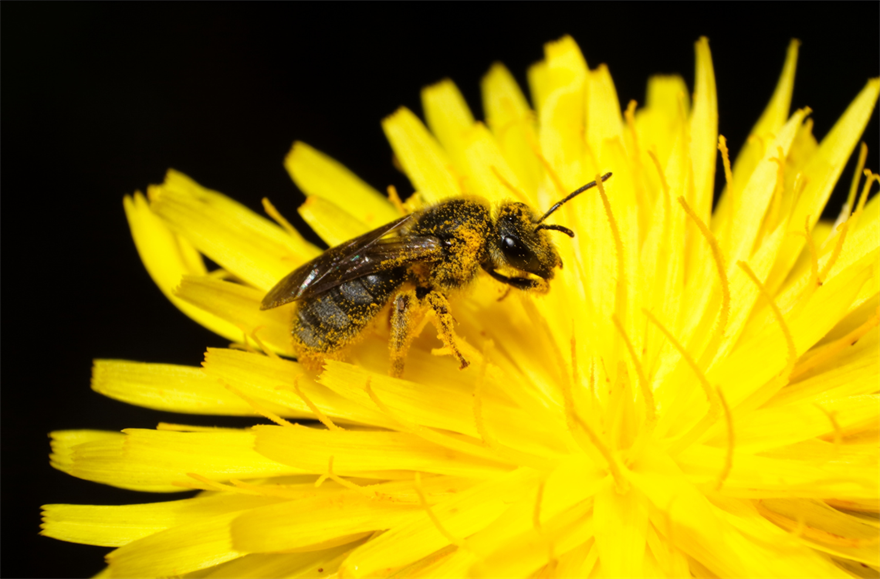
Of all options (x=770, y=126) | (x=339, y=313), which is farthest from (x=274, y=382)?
(x=770, y=126)

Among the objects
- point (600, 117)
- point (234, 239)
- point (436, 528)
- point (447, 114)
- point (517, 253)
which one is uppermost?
point (447, 114)

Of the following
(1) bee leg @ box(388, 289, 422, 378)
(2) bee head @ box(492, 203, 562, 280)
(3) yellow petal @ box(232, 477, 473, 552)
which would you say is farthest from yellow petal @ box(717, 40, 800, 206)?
(3) yellow petal @ box(232, 477, 473, 552)

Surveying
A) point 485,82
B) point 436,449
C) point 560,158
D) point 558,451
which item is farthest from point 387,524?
point 485,82

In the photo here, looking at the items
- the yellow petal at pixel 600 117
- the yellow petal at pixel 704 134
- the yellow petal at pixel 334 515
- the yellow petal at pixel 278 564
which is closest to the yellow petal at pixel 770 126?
the yellow petal at pixel 704 134

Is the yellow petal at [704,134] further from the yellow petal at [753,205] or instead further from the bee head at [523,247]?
the bee head at [523,247]

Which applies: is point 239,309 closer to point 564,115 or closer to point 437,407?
point 437,407

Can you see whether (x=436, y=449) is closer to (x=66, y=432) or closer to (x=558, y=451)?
(x=558, y=451)
